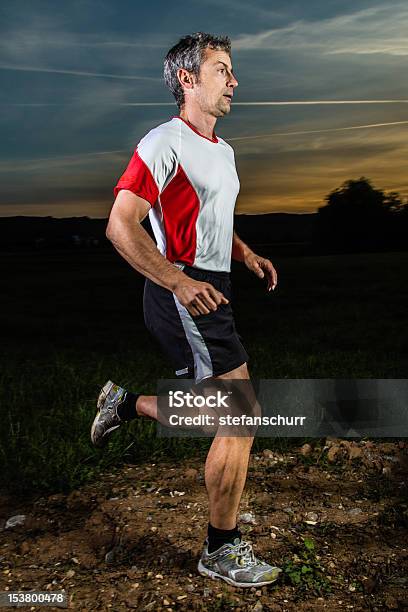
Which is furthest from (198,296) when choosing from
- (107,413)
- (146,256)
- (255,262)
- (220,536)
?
(107,413)

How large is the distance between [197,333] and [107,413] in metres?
1.14

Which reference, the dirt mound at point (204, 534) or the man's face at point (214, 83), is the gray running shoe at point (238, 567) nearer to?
the dirt mound at point (204, 534)

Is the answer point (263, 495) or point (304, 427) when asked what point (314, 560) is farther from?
point (304, 427)

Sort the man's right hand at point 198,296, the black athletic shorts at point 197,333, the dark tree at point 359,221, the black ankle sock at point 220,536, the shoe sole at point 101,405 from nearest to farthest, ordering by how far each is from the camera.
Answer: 1. the man's right hand at point 198,296
2. the black athletic shorts at point 197,333
3. the black ankle sock at point 220,536
4. the shoe sole at point 101,405
5. the dark tree at point 359,221

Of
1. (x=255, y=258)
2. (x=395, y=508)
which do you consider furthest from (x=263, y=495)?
(x=255, y=258)

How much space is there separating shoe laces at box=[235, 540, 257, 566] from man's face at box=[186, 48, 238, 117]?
1.99 m

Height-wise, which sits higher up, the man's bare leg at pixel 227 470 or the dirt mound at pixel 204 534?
the man's bare leg at pixel 227 470

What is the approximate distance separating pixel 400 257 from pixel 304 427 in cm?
1759

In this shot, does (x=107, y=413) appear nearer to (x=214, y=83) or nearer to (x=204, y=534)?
(x=204, y=534)

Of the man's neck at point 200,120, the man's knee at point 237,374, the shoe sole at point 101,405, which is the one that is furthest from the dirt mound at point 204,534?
the man's neck at point 200,120

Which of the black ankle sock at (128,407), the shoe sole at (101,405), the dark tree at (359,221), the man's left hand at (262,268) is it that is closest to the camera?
the man's left hand at (262,268)

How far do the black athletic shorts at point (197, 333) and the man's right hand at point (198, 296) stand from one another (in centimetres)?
32

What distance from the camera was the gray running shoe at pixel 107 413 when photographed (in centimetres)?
439

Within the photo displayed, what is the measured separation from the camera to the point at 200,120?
367 cm
